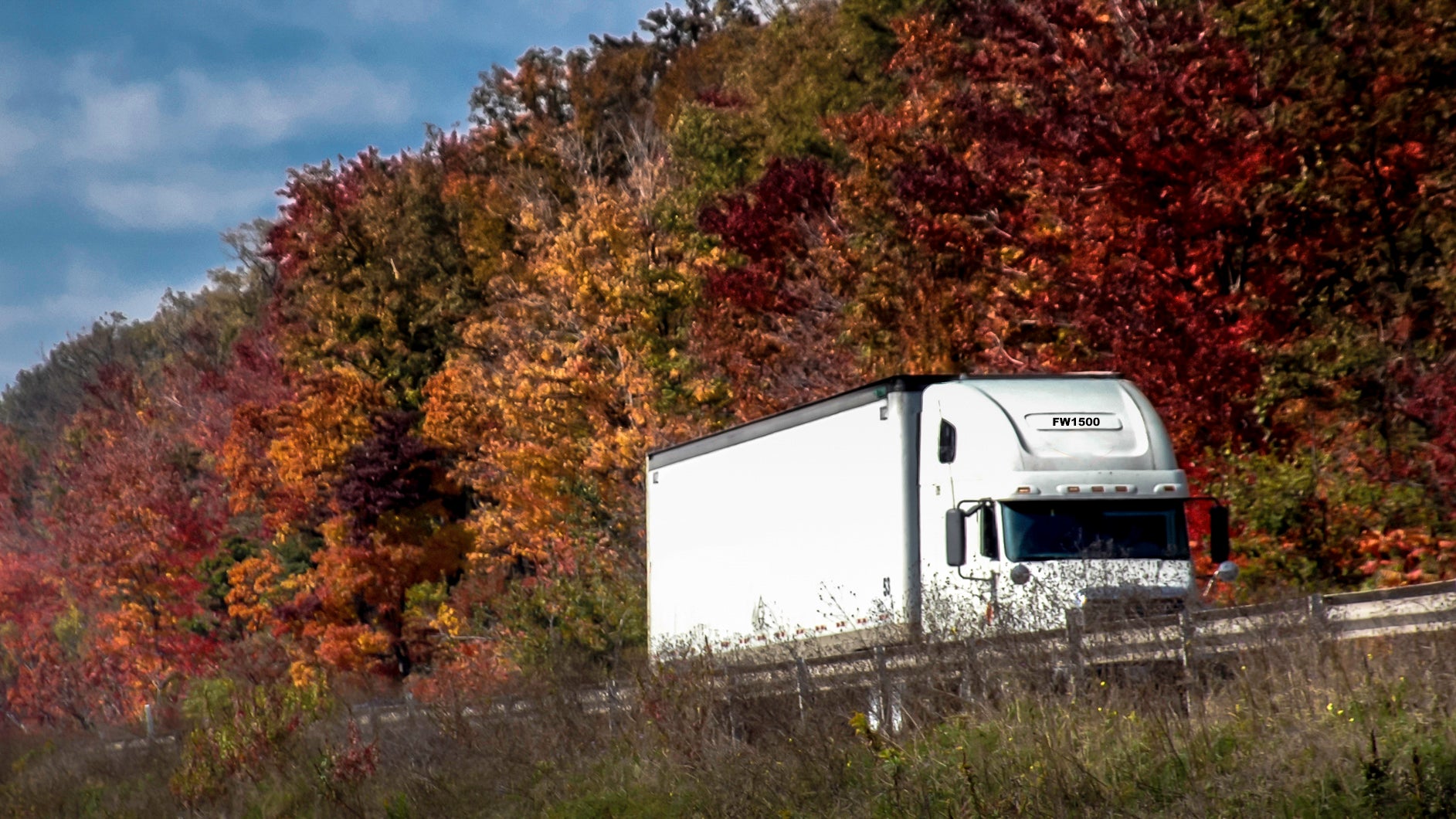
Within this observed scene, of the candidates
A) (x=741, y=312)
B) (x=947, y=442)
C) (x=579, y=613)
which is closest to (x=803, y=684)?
(x=947, y=442)

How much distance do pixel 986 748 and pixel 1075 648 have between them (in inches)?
39.4

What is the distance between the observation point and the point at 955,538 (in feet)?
59.1

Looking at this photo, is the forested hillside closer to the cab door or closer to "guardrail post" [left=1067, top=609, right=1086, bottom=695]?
the cab door

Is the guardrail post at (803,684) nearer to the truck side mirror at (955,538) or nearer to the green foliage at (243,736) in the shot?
the truck side mirror at (955,538)

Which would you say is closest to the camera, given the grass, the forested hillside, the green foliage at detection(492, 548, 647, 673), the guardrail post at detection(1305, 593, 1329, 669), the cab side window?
the grass

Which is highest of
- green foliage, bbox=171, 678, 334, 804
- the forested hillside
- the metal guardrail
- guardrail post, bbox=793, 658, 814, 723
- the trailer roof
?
the forested hillside

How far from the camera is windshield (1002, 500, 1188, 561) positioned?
58.9 feet

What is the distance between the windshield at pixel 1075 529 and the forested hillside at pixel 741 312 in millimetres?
2017

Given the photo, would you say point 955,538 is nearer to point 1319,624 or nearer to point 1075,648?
point 1075,648

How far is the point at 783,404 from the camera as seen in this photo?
32.8 meters

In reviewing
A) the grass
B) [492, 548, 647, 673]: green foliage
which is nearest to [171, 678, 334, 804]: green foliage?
the grass

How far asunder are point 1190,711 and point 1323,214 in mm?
12018

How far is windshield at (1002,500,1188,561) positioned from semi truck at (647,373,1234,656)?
0.6 inches

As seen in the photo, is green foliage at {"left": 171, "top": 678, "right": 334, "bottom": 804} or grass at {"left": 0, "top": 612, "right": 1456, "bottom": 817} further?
green foliage at {"left": 171, "top": 678, "right": 334, "bottom": 804}
